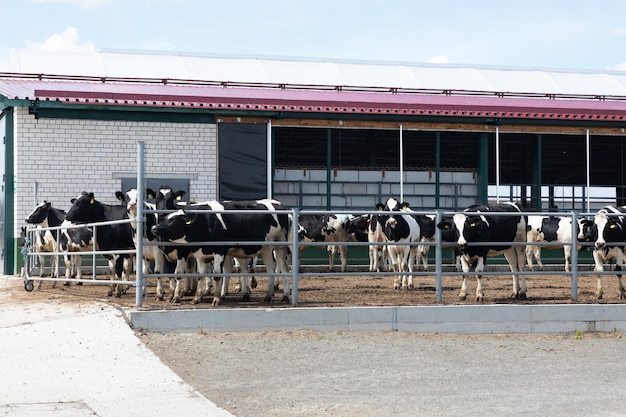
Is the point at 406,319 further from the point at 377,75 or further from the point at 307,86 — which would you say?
the point at 377,75

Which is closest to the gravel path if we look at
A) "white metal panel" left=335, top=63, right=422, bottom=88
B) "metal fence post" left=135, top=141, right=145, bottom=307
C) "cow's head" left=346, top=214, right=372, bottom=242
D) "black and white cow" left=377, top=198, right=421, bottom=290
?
"metal fence post" left=135, top=141, right=145, bottom=307

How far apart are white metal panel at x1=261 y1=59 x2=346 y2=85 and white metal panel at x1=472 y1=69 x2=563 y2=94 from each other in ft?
15.8

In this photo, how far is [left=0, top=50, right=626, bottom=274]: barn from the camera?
72.6 ft

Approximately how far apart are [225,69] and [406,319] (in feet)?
56.3

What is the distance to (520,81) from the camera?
3117 centimetres

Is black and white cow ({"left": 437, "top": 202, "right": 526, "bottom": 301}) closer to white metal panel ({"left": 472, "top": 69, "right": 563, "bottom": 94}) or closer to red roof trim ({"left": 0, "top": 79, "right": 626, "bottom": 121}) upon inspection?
red roof trim ({"left": 0, "top": 79, "right": 626, "bottom": 121})

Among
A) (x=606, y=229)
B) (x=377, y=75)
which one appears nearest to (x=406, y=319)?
(x=606, y=229)

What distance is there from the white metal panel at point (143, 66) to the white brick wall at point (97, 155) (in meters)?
4.94

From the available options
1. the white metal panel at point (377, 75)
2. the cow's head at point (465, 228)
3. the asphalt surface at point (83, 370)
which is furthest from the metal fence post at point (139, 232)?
the white metal panel at point (377, 75)

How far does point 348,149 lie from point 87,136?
912 centimetres

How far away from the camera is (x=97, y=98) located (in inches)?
872

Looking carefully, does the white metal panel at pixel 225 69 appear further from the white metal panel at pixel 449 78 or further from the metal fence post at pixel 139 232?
the metal fence post at pixel 139 232

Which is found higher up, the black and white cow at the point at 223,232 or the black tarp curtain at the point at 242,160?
the black tarp curtain at the point at 242,160

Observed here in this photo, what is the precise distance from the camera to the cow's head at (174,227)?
13.5 m
